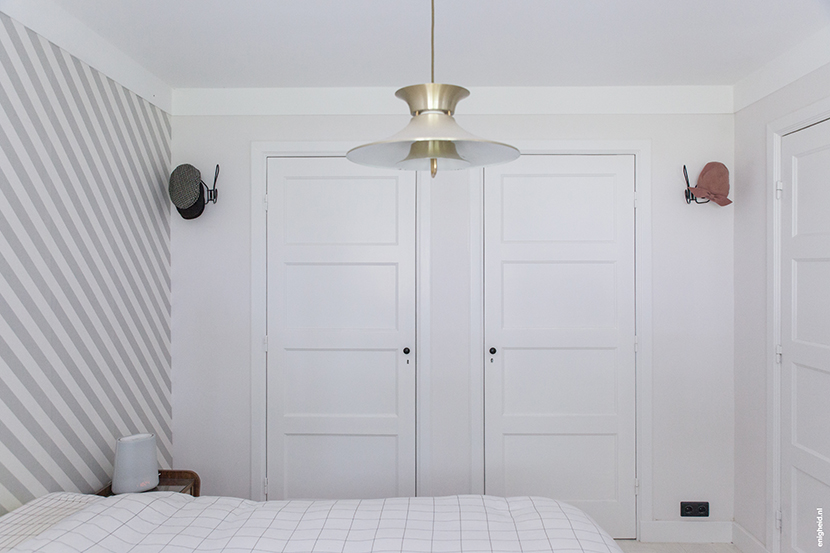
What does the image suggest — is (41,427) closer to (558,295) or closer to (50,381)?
(50,381)

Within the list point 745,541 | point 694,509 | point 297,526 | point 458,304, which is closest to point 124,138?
point 458,304

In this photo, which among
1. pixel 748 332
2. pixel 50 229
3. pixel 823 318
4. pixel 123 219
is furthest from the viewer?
pixel 748 332

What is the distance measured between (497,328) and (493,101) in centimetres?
119

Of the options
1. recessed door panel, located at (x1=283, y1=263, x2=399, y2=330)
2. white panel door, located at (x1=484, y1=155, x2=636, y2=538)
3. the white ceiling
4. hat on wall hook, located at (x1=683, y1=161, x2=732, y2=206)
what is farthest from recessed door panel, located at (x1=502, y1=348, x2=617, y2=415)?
the white ceiling

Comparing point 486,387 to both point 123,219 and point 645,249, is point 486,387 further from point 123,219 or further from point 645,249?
point 123,219

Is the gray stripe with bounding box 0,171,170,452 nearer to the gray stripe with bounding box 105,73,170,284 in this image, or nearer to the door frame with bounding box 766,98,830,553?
the gray stripe with bounding box 105,73,170,284

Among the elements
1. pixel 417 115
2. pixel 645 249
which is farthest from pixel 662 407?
pixel 417 115

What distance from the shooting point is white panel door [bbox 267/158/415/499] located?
297 cm

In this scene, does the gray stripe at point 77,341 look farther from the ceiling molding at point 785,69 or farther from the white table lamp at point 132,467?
the ceiling molding at point 785,69

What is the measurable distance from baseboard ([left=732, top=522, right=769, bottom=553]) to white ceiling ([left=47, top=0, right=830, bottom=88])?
2254 millimetres

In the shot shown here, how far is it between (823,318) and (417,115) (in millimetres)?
1988

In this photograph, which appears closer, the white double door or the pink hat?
the pink hat

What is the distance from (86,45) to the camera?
226cm

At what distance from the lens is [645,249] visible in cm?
294
